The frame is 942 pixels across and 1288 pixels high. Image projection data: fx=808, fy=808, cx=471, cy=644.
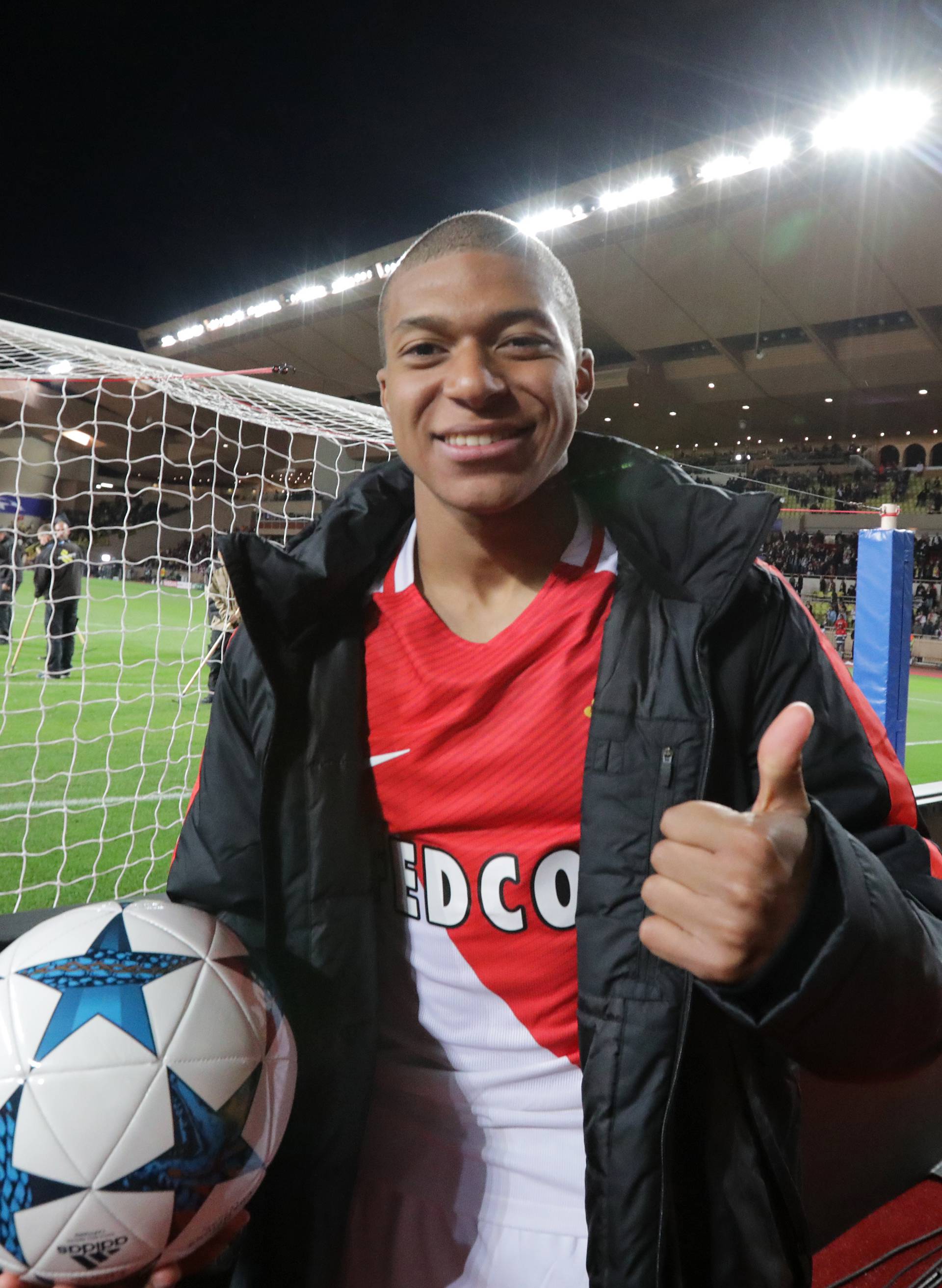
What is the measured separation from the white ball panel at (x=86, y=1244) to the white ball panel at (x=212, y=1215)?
2.4 inches

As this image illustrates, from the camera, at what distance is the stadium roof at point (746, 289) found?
47.7 ft

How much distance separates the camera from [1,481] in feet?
44.8

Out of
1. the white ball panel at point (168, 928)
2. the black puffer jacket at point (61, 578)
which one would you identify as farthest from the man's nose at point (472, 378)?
the black puffer jacket at point (61, 578)

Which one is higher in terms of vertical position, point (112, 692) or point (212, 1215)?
point (112, 692)

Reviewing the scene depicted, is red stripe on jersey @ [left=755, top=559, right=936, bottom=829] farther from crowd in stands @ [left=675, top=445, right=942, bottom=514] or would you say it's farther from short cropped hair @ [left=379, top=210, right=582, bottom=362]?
crowd in stands @ [left=675, top=445, right=942, bottom=514]

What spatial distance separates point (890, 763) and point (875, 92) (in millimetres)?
15914

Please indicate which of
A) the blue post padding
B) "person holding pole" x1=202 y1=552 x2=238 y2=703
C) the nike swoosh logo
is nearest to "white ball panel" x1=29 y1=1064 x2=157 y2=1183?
the nike swoosh logo

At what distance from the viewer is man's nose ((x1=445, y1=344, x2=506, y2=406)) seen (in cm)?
118

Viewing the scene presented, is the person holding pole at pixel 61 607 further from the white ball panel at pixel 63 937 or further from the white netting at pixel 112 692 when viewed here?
the white ball panel at pixel 63 937

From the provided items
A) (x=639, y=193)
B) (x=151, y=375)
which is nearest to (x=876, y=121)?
(x=639, y=193)

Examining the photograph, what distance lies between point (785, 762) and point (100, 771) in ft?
16.0

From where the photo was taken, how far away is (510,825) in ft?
3.85

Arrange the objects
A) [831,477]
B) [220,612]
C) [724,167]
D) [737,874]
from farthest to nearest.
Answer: [831,477] → [724,167] → [220,612] → [737,874]

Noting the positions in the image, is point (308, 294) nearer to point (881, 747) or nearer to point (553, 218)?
point (553, 218)
